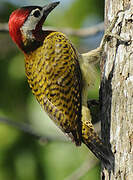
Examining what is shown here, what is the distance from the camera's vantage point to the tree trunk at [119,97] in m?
3.86

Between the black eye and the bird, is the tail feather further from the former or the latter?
the black eye

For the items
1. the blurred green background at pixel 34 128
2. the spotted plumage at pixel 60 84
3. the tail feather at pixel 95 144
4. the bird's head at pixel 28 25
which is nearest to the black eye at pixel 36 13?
the bird's head at pixel 28 25

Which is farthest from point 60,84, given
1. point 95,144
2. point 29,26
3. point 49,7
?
point 49,7

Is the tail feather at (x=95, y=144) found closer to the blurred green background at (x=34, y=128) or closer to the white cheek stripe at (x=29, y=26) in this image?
the blurred green background at (x=34, y=128)

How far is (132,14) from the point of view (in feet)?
13.3

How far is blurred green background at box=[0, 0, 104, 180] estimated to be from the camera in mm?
5066

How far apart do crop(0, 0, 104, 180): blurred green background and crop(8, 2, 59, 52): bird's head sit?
2.42 ft

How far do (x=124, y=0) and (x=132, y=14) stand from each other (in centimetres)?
16

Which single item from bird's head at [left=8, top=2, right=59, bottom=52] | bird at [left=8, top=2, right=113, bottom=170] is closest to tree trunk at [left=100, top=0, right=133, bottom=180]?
bird at [left=8, top=2, right=113, bottom=170]

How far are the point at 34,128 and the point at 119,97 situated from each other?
1577mm

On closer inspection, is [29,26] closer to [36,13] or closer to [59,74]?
[36,13]

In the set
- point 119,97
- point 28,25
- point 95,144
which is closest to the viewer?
point 119,97

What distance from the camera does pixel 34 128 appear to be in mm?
5266

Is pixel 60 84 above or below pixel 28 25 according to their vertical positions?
below
